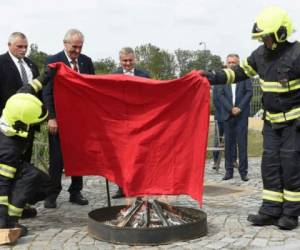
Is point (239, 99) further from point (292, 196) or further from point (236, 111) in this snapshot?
point (292, 196)

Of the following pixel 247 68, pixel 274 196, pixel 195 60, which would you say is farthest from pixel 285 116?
pixel 195 60

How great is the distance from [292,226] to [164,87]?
2.06 meters

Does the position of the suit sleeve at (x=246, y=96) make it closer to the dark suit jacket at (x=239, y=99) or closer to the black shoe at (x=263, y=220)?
the dark suit jacket at (x=239, y=99)

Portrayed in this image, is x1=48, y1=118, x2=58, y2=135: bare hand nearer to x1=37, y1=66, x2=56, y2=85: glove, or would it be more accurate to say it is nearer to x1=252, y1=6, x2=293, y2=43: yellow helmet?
x1=37, y1=66, x2=56, y2=85: glove

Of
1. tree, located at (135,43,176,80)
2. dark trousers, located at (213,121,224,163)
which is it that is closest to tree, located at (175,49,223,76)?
tree, located at (135,43,176,80)

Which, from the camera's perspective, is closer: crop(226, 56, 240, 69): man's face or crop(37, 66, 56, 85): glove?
crop(37, 66, 56, 85): glove

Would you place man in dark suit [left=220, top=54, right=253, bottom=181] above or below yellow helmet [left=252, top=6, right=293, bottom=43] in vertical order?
below

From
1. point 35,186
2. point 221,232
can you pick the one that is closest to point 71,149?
point 35,186

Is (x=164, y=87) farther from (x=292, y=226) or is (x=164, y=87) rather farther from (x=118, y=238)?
(x=292, y=226)

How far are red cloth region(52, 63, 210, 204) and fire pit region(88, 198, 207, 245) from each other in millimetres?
243

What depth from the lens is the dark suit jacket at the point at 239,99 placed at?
10102 mm

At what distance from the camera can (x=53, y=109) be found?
7.08 meters

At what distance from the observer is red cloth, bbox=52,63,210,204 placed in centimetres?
604

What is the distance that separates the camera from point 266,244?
5.68 m
